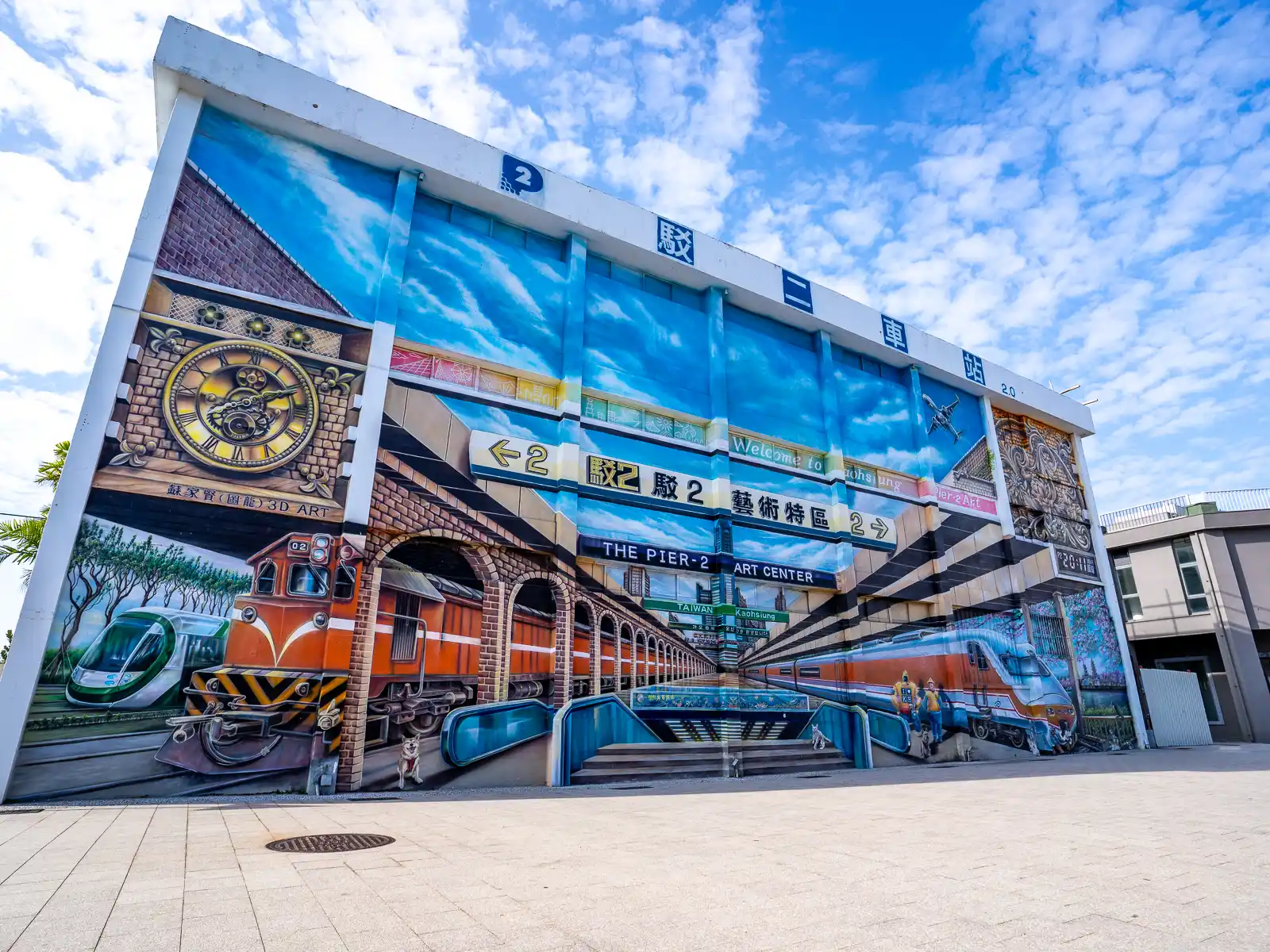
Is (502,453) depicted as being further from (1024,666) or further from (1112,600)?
(1112,600)

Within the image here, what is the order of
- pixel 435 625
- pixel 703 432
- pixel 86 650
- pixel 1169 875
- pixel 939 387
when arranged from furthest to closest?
1. pixel 939 387
2. pixel 703 432
3. pixel 435 625
4. pixel 86 650
5. pixel 1169 875

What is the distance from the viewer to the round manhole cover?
5.05m

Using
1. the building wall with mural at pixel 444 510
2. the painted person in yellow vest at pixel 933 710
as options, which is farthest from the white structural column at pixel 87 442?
the painted person in yellow vest at pixel 933 710

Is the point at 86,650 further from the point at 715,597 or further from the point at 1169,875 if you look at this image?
the point at 1169,875

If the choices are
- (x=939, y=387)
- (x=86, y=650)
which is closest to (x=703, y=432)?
(x=939, y=387)

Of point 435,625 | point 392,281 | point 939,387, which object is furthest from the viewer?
point 939,387

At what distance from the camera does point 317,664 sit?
9656 mm

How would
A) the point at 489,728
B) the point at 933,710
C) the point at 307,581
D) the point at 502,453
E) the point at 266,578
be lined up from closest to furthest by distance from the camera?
the point at 266,578
the point at 307,581
the point at 489,728
the point at 502,453
the point at 933,710

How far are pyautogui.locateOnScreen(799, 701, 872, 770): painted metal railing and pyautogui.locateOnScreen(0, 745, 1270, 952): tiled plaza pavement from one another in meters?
7.02

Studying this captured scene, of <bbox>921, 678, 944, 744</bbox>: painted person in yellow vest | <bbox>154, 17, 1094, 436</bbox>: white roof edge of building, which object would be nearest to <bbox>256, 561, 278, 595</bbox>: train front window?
<bbox>154, 17, 1094, 436</bbox>: white roof edge of building

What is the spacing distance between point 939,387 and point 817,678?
1014 cm

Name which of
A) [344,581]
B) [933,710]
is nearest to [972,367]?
[933,710]

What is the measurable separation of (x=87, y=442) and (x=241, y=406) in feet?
6.10

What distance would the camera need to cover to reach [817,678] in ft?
49.4
